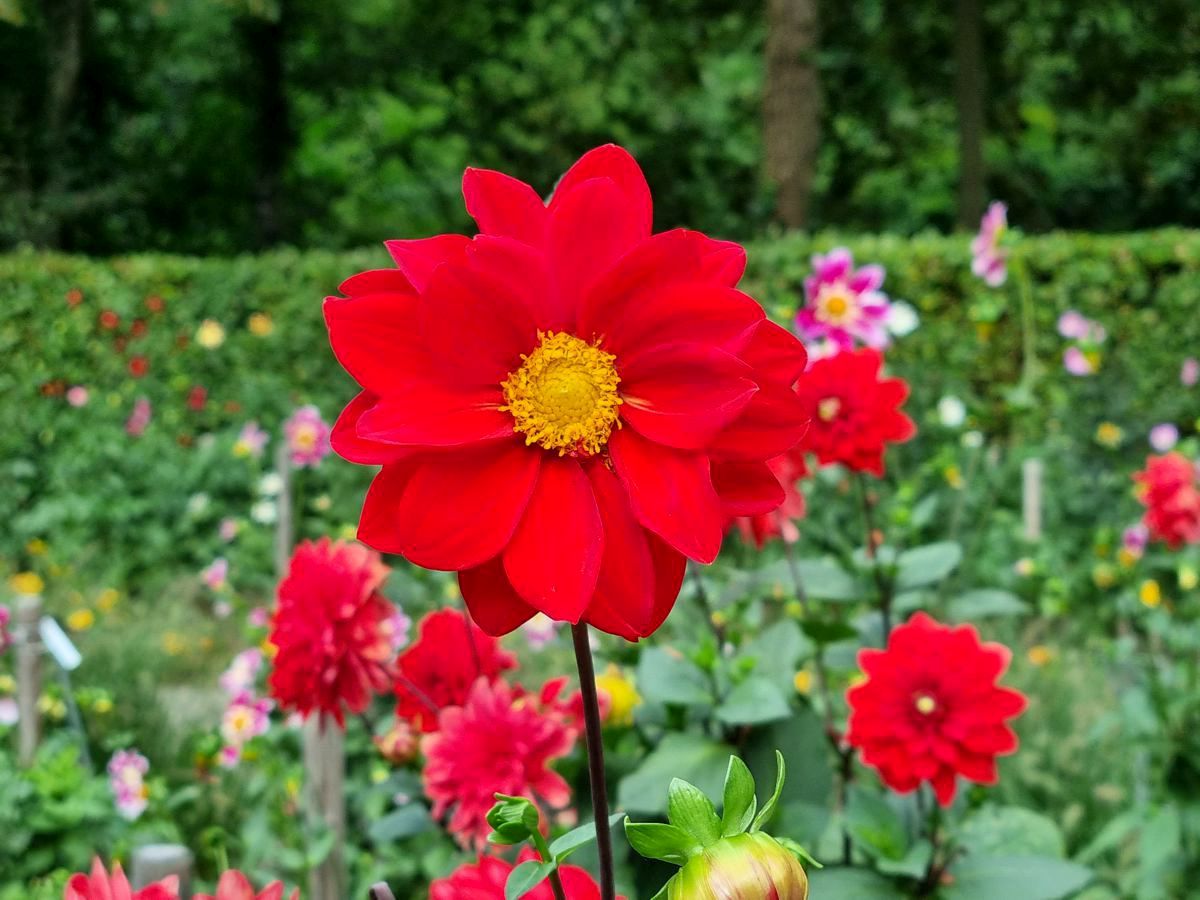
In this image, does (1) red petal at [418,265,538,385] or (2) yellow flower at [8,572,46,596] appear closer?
(1) red petal at [418,265,538,385]

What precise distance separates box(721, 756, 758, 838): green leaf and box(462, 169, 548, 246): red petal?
0.26 meters

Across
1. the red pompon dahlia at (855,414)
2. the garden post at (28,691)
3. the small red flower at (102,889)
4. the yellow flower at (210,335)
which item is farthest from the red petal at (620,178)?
the yellow flower at (210,335)

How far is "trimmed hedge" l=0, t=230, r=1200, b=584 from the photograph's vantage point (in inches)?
208

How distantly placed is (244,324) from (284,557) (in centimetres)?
398

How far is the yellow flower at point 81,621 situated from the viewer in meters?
3.94

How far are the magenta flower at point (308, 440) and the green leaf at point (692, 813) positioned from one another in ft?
5.95

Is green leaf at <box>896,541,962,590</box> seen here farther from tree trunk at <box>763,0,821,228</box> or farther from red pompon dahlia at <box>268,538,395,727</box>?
tree trunk at <box>763,0,821,228</box>

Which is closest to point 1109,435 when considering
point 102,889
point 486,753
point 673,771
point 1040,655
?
point 1040,655

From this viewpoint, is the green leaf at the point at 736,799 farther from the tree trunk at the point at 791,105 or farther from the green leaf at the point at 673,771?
the tree trunk at the point at 791,105

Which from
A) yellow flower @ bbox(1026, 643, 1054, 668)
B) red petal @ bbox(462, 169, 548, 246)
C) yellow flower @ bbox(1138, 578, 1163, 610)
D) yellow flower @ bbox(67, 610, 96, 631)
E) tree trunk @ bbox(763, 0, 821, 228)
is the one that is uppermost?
tree trunk @ bbox(763, 0, 821, 228)

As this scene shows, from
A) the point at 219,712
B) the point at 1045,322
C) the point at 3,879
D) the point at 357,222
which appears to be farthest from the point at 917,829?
the point at 357,222

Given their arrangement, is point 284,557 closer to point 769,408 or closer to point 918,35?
point 769,408

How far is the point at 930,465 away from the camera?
1920 millimetres

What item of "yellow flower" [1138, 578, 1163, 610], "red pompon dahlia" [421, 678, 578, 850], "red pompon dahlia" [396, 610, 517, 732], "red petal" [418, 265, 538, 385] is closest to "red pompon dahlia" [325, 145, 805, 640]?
"red petal" [418, 265, 538, 385]
